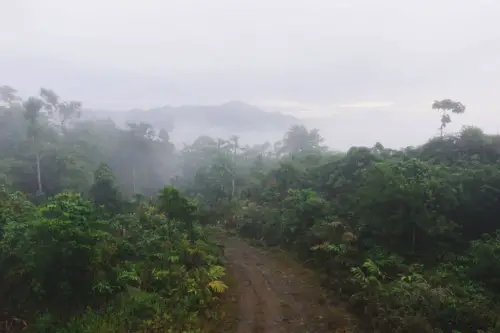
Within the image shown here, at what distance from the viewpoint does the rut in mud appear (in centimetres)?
1099

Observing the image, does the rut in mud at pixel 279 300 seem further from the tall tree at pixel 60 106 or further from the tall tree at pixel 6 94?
the tall tree at pixel 6 94

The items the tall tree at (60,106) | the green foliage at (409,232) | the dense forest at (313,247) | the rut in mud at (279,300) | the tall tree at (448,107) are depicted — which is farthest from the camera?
the tall tree at (60,106)

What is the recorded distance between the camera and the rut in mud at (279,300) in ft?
36.1

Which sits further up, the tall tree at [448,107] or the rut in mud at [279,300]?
the tall tree at [448,107]

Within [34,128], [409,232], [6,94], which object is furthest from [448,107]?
[6,94]

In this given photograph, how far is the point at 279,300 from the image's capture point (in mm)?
12992

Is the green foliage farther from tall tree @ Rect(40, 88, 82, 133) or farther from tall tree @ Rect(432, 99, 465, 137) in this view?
tall tree @ Rect(40, 88, 82, 133)

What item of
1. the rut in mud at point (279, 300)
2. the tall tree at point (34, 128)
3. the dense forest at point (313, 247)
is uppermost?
the tall tree at point (34, 128)

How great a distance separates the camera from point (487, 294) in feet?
34.3

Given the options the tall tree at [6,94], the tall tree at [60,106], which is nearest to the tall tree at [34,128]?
the tall tree at [60,106]

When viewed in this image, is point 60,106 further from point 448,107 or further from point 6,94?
point 448,107

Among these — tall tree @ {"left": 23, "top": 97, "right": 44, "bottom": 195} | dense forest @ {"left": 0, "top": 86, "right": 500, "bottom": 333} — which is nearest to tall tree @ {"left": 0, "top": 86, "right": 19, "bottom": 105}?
tall tree @ {"left": 23, "top": 97, "right": 44, "bottom": 195}

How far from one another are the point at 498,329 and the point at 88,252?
10741 millimetres

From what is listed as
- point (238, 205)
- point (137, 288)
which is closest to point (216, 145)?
point (238, 205)
